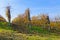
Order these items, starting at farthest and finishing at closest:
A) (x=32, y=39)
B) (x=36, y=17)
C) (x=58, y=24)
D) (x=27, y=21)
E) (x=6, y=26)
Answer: (x=36, y=17) < (x=58, y=24) < (x=27, y=21) < (x=6, y=26) < (x=32, y=39)

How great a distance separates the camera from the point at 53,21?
48.1 metres

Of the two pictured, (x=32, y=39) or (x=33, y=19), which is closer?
(x=32, y=39)

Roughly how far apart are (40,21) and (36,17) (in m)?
3.89

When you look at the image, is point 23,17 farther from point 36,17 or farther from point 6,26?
point 6,26

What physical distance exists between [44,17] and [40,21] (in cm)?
235

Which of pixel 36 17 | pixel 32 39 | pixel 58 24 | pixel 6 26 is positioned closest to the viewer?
pixel 32 39

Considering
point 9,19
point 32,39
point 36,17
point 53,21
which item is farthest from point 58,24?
point 32,39

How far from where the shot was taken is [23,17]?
46.7 m

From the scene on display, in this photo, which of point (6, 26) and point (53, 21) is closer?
point (6, 26)

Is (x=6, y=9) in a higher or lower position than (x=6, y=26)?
higher

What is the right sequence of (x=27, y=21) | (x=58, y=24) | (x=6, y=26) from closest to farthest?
(x=6, y=26)
(x=27, y=21)
(x=58, y=24)

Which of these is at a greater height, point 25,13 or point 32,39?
point 25,13

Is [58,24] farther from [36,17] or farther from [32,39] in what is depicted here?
[32,39]

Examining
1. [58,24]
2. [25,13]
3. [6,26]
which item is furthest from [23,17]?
[6,26]
